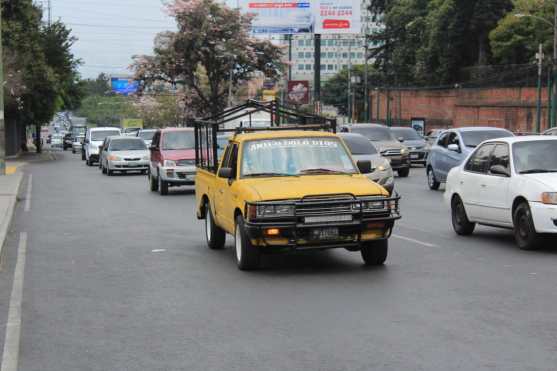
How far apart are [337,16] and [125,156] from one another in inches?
1505

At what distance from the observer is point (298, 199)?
38.9 feet

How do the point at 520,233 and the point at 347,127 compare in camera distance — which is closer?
the point at 520,233

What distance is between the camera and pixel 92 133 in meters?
55.5

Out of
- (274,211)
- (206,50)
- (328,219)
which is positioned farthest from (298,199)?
(206,50)

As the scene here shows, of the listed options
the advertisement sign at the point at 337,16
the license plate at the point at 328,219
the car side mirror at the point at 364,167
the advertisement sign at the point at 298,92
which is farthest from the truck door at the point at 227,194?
the advertisement sign at the point at 298,92

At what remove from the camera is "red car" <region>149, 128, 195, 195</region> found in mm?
27859

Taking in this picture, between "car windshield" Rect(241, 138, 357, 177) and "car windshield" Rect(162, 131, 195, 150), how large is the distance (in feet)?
52.9

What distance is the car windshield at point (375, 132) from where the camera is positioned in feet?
117

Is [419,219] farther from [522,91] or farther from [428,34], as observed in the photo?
[428,34]

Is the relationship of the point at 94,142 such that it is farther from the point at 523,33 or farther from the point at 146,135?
the point at 523,33

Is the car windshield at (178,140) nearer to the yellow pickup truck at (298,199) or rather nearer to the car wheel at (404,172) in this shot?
the car wheel at (404,172)

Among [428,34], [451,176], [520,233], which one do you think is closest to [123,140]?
[451,176]

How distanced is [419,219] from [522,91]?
49.4 m

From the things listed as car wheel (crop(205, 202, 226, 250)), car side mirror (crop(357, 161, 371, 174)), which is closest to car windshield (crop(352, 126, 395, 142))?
car wheel (crop(205, 202, 226, 250))
